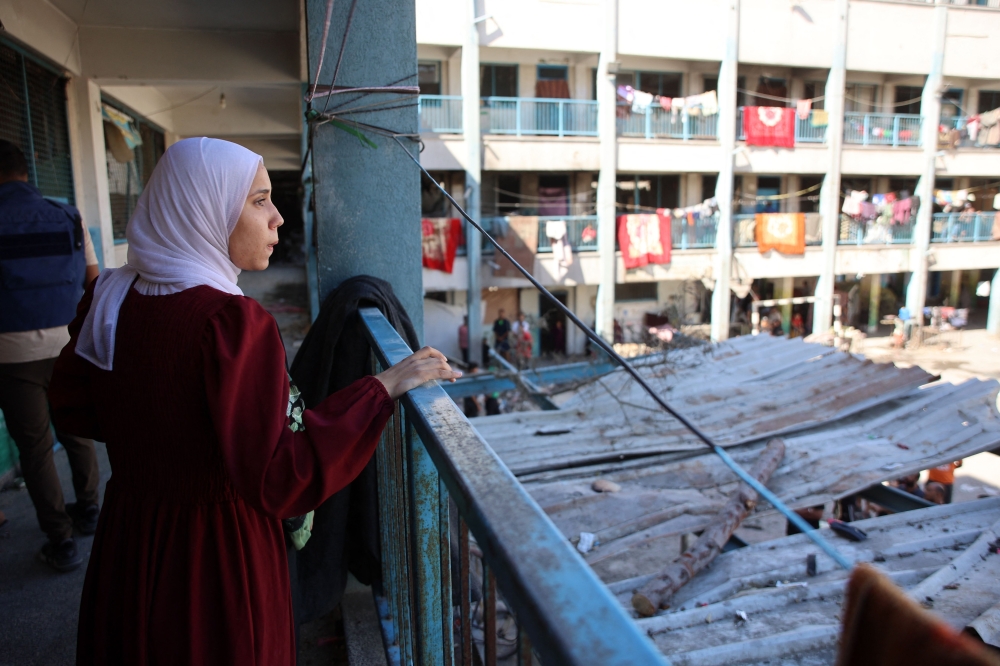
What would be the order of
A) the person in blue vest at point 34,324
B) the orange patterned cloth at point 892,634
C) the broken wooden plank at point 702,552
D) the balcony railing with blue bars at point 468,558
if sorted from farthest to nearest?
the broken wooden plank at point 702,552, the person in blue vest at point 34,324, the balcony railing with blue bars at point 468,558, the orange patterned cloth at point 892,634

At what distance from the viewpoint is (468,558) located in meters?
1.21

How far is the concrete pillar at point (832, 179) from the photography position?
65.2ft

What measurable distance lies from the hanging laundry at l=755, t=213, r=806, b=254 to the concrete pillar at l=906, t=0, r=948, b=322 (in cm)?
453

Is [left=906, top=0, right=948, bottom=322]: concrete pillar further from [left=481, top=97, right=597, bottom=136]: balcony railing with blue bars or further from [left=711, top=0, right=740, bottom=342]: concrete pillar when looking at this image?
[left=481, top=97, right=597, bottom=136]: balcony railing with blue bars

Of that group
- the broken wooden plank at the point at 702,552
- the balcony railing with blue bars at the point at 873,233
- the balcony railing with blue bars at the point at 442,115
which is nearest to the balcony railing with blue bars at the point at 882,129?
the balcony railing with blue bars at the point at 873,233

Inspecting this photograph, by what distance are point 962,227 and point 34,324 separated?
26.6 m

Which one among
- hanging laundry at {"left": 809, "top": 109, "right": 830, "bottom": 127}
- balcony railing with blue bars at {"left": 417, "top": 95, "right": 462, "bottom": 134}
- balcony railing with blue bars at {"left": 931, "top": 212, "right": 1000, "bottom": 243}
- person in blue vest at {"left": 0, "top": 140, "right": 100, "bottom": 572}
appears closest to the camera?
person in blue vest at {"left": 0, "top": 140, "right": 100, "bottom": 572}

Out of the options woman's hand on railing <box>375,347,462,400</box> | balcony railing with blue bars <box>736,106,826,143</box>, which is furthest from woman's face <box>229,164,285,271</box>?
balcony railing with blue bars <box>736,106,826,143</box>

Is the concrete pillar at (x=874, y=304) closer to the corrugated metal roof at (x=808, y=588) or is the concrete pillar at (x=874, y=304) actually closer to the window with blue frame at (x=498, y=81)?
the window with blue frame at (x=498, y=81)

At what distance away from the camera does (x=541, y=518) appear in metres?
0.84

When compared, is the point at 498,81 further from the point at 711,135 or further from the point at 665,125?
the point at 711,135

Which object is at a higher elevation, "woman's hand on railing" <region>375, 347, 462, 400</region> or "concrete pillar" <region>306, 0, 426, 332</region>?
"concrete pillar" <region>306, 0, 426, 332</region>

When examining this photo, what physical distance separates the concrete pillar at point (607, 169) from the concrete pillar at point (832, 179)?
6867mm

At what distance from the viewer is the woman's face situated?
141 cm
